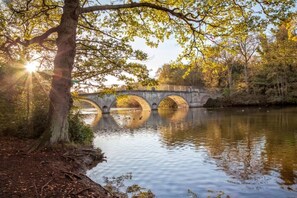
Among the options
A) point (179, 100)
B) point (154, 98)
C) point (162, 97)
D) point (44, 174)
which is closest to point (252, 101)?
point (162, 97)

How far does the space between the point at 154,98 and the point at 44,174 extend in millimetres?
48681

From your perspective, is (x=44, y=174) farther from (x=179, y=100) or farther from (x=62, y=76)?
(x=179, y=100)

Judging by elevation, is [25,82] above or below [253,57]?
below

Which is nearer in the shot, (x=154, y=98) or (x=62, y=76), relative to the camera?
(x=62, y=76)

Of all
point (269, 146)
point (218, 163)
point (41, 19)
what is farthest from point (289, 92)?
point (41, 19)

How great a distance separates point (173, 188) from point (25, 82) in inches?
323

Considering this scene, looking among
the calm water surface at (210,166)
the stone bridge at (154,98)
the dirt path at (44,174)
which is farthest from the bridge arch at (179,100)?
the dirt path at (44,174)

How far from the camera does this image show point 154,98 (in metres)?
55.5

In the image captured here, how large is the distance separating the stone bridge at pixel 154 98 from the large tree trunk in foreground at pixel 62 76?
35.5 metres

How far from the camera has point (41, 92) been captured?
41.7 feet

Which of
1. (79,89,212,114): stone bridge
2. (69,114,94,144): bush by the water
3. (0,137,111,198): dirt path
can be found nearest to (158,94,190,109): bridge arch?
(79,89,212,114): stone bridge

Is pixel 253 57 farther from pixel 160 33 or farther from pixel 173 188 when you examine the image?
pixel 173 188

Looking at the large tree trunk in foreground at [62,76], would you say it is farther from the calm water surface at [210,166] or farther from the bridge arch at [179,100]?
the bridge arch at [179,100]

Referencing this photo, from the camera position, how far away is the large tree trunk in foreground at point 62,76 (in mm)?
9383
